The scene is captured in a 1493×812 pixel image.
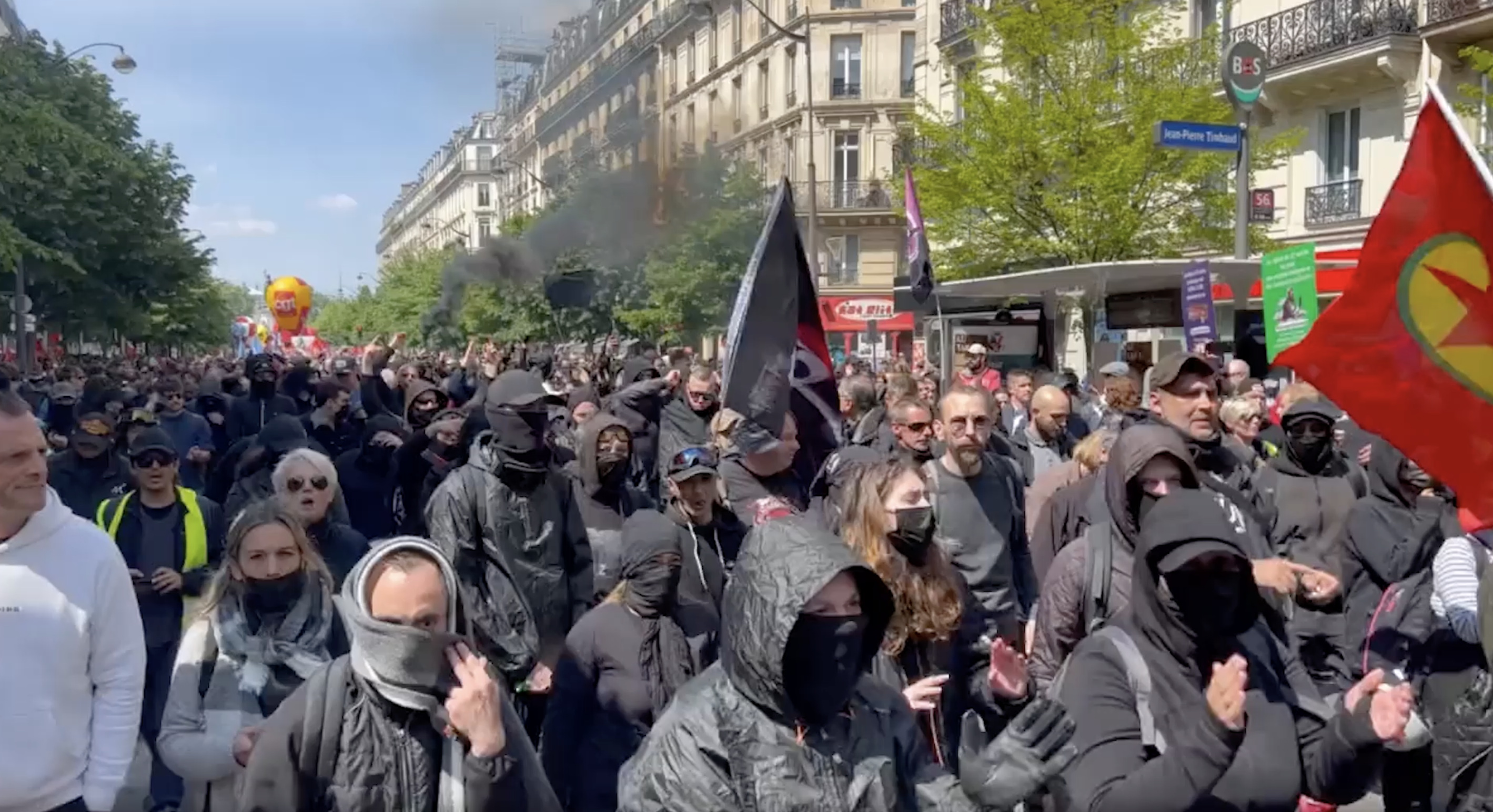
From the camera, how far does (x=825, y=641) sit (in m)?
2.39

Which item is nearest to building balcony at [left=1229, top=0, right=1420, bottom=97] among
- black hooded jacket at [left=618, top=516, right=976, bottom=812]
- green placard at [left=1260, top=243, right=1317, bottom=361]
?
green placard at [left=1260, top=243, right=1317, bottom=361]

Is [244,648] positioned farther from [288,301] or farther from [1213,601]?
[288,301]

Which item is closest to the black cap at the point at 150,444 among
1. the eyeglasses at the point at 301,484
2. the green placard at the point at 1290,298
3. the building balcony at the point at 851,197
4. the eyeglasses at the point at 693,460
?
the eyeglasses at the point at 301,484

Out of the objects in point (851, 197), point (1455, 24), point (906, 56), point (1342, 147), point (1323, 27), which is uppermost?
point (906, 56)

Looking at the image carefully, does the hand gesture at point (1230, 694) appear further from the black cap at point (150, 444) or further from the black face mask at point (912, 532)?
the black cap at point (150, 444)

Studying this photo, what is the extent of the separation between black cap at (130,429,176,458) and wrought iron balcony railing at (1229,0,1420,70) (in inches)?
826

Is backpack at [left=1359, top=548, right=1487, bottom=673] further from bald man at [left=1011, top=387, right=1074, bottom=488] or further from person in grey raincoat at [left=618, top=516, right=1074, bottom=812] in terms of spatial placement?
person in grey raincoat at [left=618, top=516, right=1074, bottom=812]

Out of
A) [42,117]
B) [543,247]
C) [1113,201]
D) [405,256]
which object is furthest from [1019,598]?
[405,256]

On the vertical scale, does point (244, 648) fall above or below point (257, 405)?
below

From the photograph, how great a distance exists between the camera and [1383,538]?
5453 mm

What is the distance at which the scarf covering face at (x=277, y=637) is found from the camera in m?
3.82

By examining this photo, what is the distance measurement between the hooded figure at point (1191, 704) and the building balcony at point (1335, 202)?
76.1ft

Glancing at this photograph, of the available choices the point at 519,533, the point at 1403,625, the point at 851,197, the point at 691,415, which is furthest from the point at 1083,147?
the point at 851,197

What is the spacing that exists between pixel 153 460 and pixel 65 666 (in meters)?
2.78
